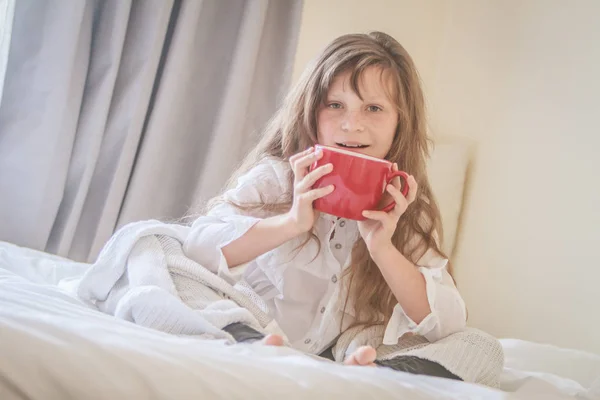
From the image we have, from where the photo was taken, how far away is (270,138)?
58.7 inches

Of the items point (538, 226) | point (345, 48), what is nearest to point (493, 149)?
point (538, 226)

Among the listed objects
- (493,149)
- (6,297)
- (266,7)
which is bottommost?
(6,297)

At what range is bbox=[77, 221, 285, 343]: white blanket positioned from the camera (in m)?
0.95

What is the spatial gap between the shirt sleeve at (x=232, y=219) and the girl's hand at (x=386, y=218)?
0.22 m

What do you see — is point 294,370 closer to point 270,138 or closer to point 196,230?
point 196,230

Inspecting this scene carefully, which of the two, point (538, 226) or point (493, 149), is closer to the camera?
point (538, 226)

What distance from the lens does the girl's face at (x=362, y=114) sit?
1260 millimetres

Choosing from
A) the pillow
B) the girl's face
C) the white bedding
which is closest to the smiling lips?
the girl's face

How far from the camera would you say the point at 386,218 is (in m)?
1.05

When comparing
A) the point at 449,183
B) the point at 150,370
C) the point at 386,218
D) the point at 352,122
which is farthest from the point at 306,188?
the point at 449,183

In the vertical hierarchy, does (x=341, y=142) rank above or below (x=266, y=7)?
below

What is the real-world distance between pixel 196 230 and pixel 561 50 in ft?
4.04

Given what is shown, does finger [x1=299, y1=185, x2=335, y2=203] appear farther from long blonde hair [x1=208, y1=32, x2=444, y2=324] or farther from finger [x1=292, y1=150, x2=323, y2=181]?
long blonde hair [x1=208, y1=32, x2=444, y2=324]

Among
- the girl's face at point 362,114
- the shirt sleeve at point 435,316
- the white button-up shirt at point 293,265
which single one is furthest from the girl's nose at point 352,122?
the shirt sleeve at point 435,316
